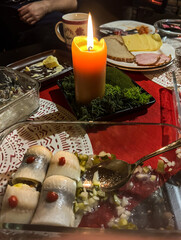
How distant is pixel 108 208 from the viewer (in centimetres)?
62

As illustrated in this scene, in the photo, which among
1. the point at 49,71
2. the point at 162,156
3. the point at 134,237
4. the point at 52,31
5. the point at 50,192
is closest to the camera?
the point at 134,237

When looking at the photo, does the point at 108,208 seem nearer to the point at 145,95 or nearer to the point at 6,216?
the point at 6,216

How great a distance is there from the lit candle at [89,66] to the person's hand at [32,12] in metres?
1.20

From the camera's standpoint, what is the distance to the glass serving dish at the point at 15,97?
78 cm

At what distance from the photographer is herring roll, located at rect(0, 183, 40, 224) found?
1.75 ft

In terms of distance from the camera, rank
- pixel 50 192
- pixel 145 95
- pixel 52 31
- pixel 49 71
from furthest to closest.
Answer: pixel 52 31 → pixel 49 71 → pixel 145 95 → pixel 50 192

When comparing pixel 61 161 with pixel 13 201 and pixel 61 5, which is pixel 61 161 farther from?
pixel 61 5

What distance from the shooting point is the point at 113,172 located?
684 millimetres

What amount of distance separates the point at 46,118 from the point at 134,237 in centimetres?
55

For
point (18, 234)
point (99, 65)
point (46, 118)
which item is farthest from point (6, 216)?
point (99, 65)

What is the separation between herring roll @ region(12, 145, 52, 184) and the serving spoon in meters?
0.12

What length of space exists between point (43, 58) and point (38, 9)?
98cm

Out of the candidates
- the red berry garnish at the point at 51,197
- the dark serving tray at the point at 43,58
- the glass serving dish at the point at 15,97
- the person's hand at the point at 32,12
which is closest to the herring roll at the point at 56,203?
the red berry garnish at the point at 51,197

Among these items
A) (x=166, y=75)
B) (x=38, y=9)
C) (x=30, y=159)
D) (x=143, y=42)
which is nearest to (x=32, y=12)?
(x=38, y=9)
